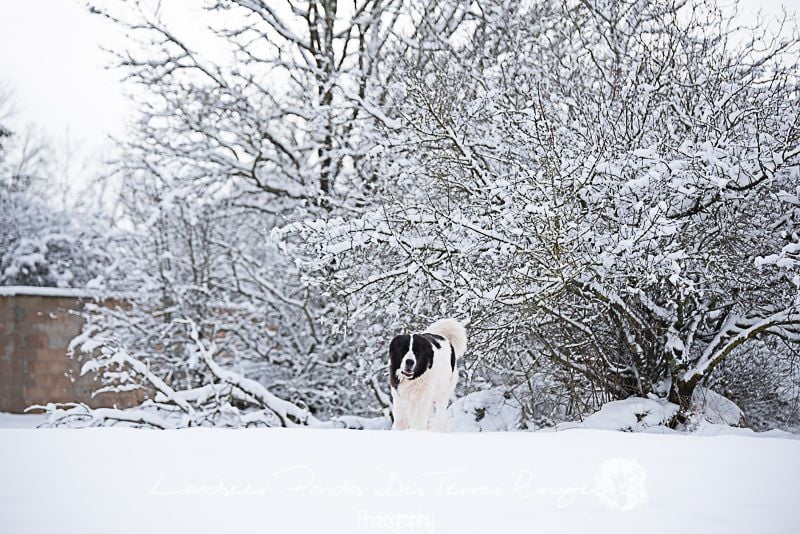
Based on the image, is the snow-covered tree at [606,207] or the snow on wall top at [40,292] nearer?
the snow-covered tree at [606,207]

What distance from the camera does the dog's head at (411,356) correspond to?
18.4 ft

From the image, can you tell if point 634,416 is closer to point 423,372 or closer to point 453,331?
point 453,331

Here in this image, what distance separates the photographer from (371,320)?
8516mm

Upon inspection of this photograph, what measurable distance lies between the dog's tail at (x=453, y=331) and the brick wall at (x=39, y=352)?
7.26 meters

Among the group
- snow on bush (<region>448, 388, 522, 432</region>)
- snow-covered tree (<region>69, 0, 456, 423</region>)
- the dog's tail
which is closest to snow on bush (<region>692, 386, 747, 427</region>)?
snow on bush (<region>448, 388, 522, 432</region>)

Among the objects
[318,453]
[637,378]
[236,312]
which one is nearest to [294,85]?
[236,312]

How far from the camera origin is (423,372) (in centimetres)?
570

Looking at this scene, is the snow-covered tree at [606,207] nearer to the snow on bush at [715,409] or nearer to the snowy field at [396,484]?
the snow on bush at [715,409]

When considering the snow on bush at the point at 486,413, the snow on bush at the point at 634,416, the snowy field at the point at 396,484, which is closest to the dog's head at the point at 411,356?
the snow on bush at the point at 634,416

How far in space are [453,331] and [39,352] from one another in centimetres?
851

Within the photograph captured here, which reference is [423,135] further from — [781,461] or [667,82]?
[781,461]

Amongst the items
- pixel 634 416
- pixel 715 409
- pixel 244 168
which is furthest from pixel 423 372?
pixel 244 168

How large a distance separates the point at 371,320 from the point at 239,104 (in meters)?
3.67

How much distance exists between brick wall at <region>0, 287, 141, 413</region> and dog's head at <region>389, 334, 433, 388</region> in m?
7.59
